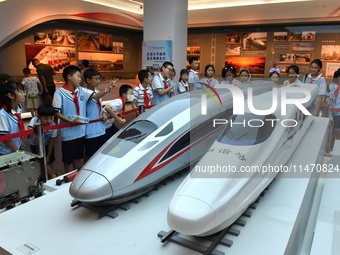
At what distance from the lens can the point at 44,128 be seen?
10.1ft

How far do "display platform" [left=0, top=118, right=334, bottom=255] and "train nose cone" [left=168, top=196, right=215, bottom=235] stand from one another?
0.19 m

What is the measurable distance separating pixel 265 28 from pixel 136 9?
4.28 m

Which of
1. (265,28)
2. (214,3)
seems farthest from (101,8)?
(265,28)

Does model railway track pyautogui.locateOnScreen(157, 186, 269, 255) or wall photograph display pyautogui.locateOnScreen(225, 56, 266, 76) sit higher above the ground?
wall photograph display pyautogui.locateOnScreen(225, 56, 266, 76)

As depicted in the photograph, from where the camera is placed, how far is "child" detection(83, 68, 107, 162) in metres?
3.38

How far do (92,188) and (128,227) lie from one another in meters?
0.30

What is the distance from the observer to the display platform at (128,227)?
156 cm

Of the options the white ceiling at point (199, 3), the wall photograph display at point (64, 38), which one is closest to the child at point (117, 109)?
the wall photograph display at point (64, 38)

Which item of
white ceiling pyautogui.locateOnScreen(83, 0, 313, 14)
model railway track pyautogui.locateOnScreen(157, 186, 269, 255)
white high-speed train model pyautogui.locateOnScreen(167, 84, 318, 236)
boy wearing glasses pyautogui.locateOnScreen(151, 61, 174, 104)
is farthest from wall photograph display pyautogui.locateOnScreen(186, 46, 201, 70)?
model railway track pyautogui.locateOnScreen(157, 186, 269, 255)

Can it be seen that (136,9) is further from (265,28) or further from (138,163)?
(138,163)

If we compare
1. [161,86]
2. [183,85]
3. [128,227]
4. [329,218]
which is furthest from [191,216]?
[183,85]

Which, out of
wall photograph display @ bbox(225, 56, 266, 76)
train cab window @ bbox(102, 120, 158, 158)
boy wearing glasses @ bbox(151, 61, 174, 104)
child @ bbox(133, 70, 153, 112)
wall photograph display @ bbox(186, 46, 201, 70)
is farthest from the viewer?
wall photograph display @ bbox(186, 46, 201, 70)

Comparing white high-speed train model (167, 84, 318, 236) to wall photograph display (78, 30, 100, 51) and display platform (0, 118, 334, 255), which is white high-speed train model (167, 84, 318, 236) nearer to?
display platform (0, 118, 334, 255)

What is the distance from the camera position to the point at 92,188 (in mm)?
1729
